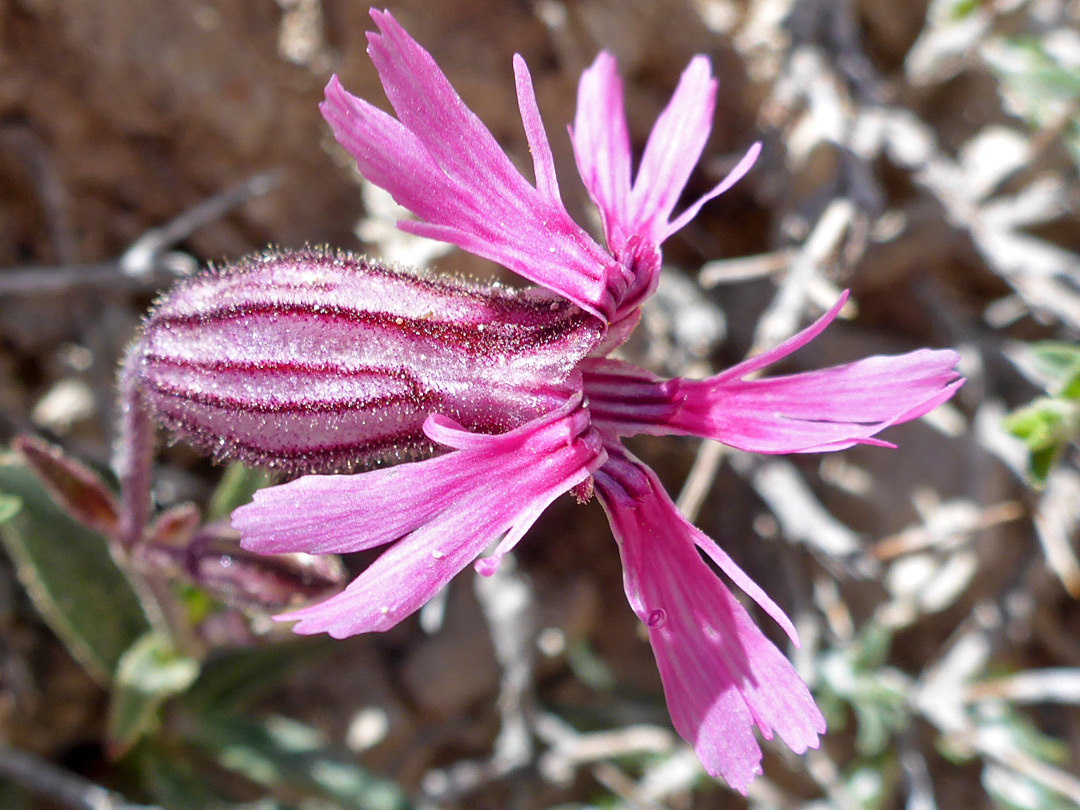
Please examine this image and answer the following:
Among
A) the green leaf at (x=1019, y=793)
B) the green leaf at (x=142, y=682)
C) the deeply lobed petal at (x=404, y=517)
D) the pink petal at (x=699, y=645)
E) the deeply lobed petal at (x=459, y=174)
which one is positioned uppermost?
the deeply lobed petal at (x=459, y=174)

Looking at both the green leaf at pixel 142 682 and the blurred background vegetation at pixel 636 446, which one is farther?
the blurred background vegetation at pixel 636 446

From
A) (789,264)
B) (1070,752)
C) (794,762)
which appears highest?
(789,264)

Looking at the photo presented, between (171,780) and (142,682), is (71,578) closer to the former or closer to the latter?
(142,682)

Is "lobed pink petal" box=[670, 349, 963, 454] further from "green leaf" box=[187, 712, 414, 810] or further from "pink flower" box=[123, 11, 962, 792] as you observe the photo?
"green leaf" box=[187, 712, 414, 810]

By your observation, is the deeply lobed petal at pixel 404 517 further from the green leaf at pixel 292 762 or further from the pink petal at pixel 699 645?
the green leaf at pixel 292 762

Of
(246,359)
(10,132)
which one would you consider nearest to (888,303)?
(246,359)

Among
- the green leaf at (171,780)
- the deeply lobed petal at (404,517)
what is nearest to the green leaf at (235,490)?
the green leaf at (171,780)

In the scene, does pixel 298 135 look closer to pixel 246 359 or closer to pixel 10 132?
pixel 10 132
